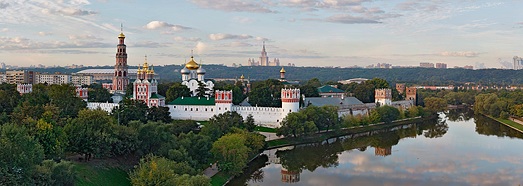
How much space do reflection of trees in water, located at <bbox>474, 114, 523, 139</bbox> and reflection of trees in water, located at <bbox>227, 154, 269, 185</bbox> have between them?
18774 mm

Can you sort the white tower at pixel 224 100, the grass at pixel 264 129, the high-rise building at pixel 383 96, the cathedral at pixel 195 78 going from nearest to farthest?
the grass at pixel 264 129 < the white tower at pixel 224 100 < the cathedral at pixel 195 78 < the high-rise building at pixel 383 96

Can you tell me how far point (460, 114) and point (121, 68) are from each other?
31956mm

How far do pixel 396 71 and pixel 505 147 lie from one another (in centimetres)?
12753

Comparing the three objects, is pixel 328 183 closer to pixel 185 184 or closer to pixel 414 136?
pixel 185 184

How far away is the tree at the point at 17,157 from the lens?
506 inches

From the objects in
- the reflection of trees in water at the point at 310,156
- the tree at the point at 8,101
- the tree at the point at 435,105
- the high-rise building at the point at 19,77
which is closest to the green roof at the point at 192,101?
the reflection of trees in water at the point at 310,156

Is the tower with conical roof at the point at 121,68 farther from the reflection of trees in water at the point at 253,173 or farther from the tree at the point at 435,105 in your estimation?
the tree at the point at 435,105

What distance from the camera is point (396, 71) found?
508 ft

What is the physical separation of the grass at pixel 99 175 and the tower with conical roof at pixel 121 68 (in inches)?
1067

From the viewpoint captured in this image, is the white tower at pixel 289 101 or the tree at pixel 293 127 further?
the white tower at pixel 289 101

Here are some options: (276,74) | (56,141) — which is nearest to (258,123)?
(56,141)

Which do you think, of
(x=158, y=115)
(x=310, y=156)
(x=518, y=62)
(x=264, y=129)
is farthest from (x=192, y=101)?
(x=518, y=62)

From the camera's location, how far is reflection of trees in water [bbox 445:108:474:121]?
48681mm

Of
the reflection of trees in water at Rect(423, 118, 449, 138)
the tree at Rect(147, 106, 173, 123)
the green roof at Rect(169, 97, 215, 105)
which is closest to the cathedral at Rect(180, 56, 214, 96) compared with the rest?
the green roof at Rect(169, 97, 215, 105)
